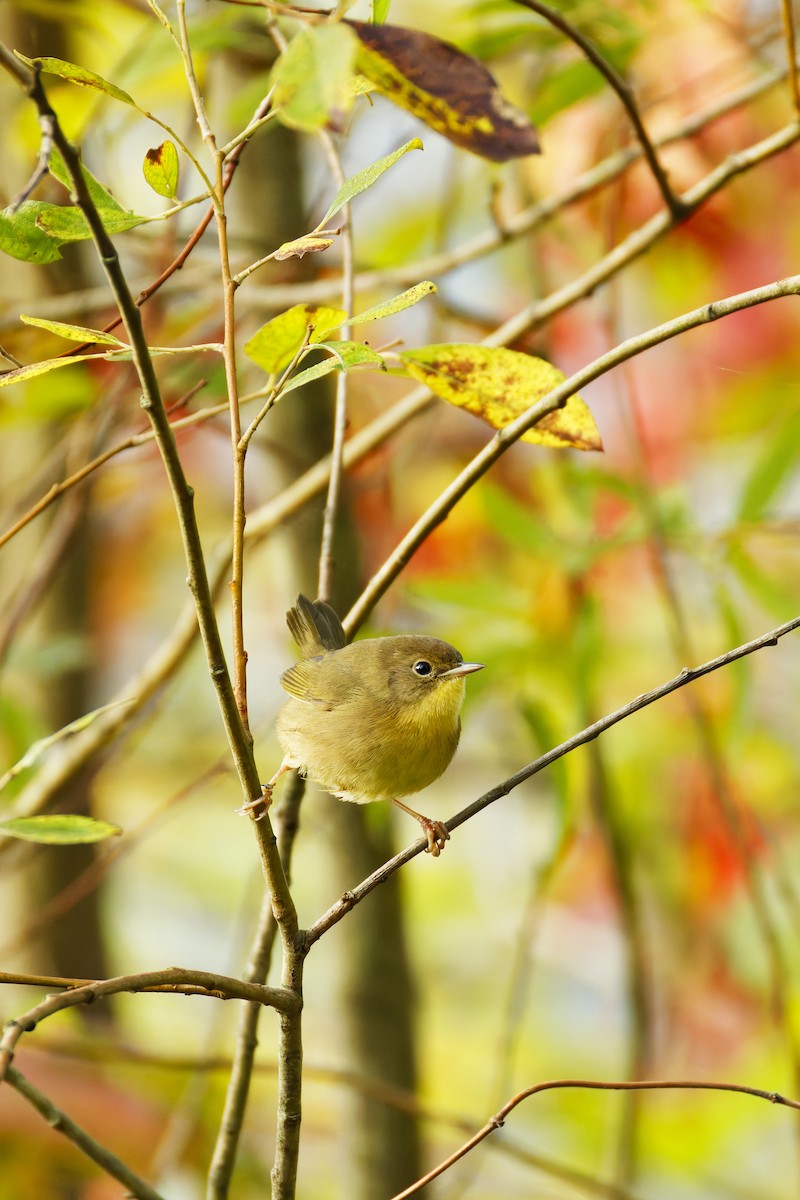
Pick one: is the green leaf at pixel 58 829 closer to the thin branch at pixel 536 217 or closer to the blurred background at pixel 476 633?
the blurred background at pixel 476 633

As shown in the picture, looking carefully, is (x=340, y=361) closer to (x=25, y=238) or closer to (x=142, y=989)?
(x=25, y=238)

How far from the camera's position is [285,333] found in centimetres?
104

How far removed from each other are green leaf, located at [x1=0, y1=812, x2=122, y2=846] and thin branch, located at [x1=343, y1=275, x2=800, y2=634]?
32 cm

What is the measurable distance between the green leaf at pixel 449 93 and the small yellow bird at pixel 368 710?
2.47 feet

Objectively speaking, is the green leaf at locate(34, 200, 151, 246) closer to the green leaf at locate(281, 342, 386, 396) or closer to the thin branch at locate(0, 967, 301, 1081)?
the green leaf at locate(281, 342, 386, 396)

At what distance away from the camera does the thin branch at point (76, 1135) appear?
810mm

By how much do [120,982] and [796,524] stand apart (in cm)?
143

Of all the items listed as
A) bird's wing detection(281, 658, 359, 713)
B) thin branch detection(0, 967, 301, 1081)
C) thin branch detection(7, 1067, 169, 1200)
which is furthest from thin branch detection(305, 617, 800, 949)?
bird's wing detection(281, 658, 359, 713)

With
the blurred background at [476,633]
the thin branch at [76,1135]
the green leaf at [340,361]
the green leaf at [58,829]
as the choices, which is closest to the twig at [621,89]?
the blurred background at [476,633]

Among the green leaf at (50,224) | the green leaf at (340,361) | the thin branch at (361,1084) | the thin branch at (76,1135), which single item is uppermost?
the green leaf at (50,224)

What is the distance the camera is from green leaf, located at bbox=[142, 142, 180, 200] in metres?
0.94

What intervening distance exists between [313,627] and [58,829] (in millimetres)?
742

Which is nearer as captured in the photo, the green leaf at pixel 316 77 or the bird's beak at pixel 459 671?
the green leaf at pixel 316 77

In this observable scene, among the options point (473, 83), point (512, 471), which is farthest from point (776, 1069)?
point (473, 83)
